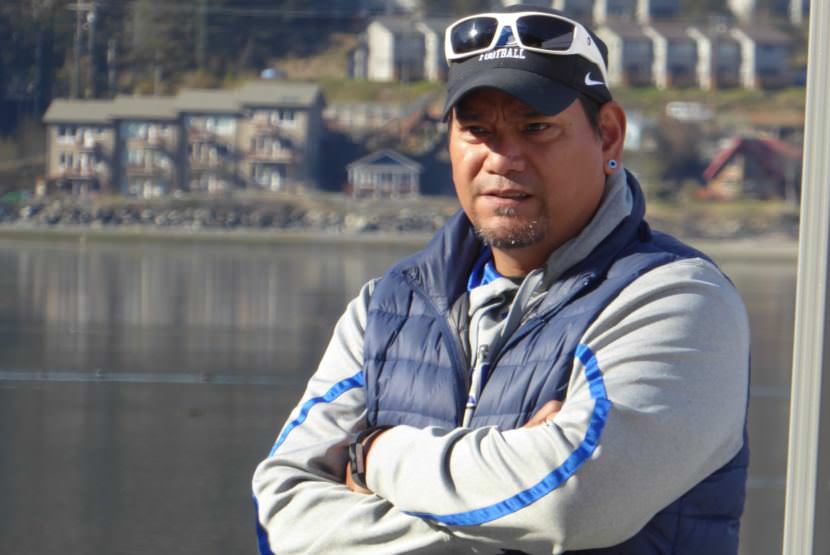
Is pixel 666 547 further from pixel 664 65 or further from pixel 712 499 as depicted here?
pixel 664 65

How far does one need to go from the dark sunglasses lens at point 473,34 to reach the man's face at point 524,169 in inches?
2.3

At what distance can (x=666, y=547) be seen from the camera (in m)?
1.52

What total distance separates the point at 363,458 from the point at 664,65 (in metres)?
36.6

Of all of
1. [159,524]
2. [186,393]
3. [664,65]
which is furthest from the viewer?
[664,65]

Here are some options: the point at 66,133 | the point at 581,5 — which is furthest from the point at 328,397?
the point at 581,5

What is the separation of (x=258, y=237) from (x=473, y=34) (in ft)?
85.0

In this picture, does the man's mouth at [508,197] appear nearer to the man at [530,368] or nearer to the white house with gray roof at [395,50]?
the man at [530,368]

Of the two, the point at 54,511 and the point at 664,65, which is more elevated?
the point at 664,65

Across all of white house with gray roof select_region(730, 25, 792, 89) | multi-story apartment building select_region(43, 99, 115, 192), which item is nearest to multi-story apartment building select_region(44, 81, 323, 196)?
multi-story apartment building select_region(43, 99, 115, 192)

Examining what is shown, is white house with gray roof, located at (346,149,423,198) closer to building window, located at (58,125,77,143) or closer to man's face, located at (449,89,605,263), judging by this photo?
building window, located at (58,125,77,143)

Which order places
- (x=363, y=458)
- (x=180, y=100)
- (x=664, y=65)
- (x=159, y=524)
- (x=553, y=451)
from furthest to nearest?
1. (x=664, y=65)
2. (x=180, y=100)
3. (x=159, y=524)
4. (x=363, y=458)
5. (x=553, y=451)

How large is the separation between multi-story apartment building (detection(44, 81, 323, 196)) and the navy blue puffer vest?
88.7ft

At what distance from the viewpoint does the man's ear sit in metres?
1.71

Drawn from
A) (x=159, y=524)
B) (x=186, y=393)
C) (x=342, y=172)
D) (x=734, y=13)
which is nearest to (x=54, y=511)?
(x=159, y=524)
